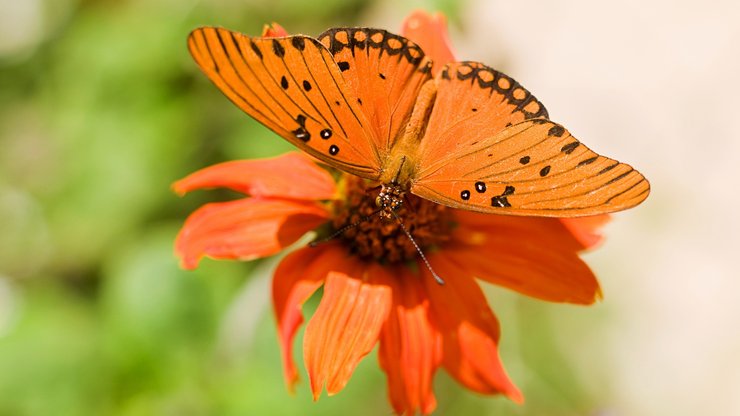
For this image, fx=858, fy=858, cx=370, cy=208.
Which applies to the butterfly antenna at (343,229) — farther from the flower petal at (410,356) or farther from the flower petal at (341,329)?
the flower petal at (410,356)

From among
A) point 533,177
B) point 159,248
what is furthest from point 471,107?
point 159,248

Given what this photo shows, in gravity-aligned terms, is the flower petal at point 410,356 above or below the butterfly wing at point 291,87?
below

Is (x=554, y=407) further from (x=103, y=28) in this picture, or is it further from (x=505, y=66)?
(x=103, y=28)

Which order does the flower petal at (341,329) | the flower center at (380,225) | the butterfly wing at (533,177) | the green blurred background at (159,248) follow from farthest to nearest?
the green blurred background at (159,248)
the flower center at (380,225)
the flower petal at (341,329)
the butterfly wing at (533,177)

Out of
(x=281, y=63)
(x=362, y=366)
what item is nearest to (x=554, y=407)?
(x=362, y=366)

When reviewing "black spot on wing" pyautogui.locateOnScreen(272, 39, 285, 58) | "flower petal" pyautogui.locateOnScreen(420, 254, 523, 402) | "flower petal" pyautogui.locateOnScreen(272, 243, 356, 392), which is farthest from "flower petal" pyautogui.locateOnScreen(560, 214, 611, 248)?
"black spot on wing" pyautogui.locateOnScreen(272, 39, 285, 58)

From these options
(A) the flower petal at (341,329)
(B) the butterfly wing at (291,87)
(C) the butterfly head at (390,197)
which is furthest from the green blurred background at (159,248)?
(B) the butterfly wing at (291,87)

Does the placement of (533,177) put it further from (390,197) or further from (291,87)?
(291,87)
